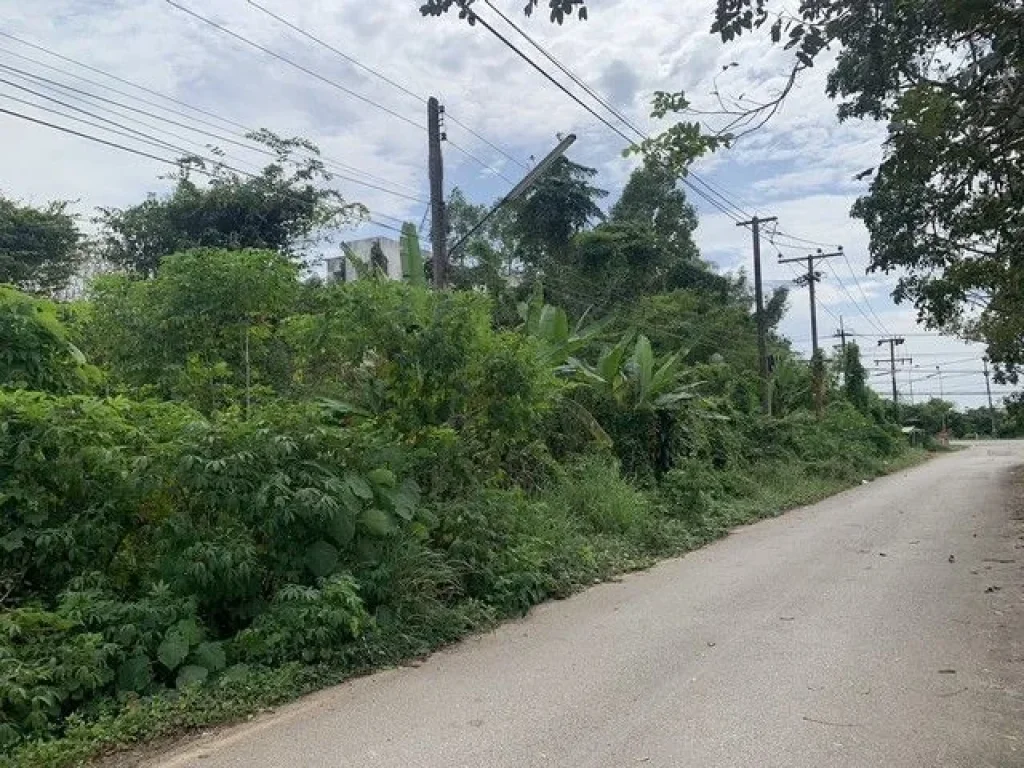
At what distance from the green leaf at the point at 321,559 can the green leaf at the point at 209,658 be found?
0.90 m

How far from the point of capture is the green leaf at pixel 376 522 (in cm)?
645

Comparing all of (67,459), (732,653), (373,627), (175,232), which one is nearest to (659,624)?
(732,653)

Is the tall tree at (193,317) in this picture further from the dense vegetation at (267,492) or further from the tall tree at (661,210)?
the tall tree at (661,210)

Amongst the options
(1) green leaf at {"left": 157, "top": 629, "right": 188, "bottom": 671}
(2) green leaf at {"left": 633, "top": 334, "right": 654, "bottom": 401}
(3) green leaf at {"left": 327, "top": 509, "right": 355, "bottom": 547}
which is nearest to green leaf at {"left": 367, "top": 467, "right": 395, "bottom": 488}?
(3) green leaf at {"left": 327, "top": 509, "right": 355, "bottom": 547}

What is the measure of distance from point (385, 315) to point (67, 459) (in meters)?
3.15

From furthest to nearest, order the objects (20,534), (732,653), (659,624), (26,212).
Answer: (26,212) < (659,624) < (732,653) < (20,534)

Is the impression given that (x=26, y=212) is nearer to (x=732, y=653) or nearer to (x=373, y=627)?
(x=373, y=627)

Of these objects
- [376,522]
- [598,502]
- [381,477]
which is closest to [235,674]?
[376,522]

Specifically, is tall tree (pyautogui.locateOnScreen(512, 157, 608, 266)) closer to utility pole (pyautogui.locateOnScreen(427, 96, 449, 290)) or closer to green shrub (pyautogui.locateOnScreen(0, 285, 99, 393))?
utility pole (pyautogui.locateOnScreen(427, 96, 449, 290))

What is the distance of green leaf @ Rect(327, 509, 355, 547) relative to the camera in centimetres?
612

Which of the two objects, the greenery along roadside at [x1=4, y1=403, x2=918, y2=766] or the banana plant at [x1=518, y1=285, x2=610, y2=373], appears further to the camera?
the banana plant at [x1=518, y1=285, x2=610, y2=373]

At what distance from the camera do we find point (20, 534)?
17.3ft

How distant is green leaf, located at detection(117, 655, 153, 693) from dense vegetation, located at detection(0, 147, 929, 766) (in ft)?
0.06

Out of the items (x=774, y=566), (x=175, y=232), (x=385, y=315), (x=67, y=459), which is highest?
(x=175, y=232)
